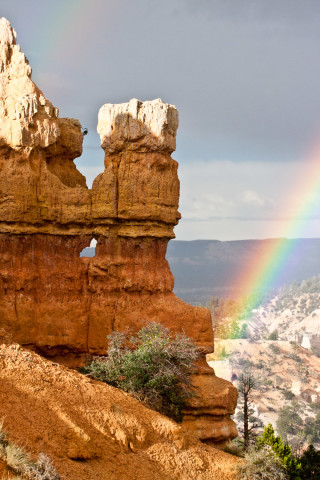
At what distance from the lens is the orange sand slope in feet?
45.5

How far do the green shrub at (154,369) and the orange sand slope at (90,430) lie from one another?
2178 millimetres

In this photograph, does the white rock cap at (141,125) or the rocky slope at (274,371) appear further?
the rocky slope at (274,371)

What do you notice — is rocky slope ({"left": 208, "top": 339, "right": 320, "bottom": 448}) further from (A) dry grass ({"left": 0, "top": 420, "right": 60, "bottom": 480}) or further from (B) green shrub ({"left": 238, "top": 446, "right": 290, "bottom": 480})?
(A) dry grass ({"left": 0, "top": 420, "right": 60, "bottom": 480})

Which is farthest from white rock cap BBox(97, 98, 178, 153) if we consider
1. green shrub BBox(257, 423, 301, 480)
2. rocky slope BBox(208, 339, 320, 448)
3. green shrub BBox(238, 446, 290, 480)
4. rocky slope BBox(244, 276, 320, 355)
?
rocky slope BBox(244, 276, 320, 355)

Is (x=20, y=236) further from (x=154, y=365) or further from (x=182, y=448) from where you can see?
(x=182, y=448)

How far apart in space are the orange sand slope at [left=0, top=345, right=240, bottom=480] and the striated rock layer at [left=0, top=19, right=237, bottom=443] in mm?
5439

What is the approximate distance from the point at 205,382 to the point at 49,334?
6.82 meters

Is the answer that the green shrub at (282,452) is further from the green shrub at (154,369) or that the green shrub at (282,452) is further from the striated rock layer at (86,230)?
the green shrub at (154,369)

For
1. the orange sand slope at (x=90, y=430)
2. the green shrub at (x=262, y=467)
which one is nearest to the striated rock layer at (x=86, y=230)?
the green shrub at (x=262, y=467)

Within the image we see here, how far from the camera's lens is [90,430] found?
1523cm

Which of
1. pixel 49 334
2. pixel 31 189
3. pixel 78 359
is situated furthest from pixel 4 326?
pixel 31 189

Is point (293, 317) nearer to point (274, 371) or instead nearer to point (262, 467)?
point (274, 371)

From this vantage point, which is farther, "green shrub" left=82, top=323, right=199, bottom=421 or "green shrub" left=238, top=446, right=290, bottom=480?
"green shrub" left=82, top=323, right=199, bottom=421

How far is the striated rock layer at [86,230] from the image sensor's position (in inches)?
895
